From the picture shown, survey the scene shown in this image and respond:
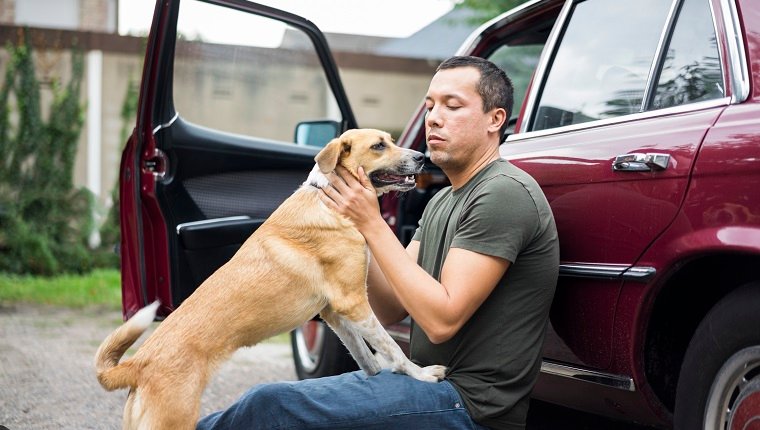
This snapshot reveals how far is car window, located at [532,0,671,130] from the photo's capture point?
3143 millimetres

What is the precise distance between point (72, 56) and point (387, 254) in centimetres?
1034

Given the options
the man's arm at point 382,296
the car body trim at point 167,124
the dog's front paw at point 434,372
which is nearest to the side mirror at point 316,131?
the car body trim at point 167,124

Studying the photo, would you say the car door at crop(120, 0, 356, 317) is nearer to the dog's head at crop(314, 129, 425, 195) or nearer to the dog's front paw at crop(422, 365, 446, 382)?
the dog's head at crop(314, 129, 425, 195)

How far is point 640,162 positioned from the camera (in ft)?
8.83

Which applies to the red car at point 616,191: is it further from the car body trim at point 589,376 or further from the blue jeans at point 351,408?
the blue jeans at point 351,408

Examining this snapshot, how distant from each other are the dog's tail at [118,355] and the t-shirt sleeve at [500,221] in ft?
3.61

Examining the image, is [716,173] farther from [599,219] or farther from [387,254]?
[387,254]

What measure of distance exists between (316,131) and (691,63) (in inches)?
99.7

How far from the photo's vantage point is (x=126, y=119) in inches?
485

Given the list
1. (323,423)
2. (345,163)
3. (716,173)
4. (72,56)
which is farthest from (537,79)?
(72,56)

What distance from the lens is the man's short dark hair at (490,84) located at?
2.89 metres

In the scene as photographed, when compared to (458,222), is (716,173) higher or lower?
higher

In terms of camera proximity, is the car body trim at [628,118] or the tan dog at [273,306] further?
the tan dog at [273,306]

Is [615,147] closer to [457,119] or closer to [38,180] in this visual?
[457,119]
